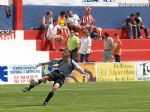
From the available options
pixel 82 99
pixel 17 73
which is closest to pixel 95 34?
pixel 17 73

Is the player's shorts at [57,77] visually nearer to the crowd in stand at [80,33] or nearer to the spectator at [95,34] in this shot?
the crowd in stand at [80,33]

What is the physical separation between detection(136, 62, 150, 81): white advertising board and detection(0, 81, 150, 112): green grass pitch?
5.62 meters

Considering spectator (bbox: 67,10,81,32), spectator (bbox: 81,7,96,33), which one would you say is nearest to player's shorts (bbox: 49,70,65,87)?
spectator (bbox: 67,10,81,32)

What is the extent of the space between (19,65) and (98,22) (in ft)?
35.6

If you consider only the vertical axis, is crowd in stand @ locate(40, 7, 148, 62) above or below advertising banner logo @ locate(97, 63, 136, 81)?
above

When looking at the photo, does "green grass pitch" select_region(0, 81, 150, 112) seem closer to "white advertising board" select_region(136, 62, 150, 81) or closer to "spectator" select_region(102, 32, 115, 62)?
"white advertising board" select_region(136, 62, 150, 81)

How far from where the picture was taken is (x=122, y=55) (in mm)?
40062

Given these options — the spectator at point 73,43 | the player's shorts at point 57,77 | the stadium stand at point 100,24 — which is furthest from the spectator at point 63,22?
the player's shorts at point 57,77

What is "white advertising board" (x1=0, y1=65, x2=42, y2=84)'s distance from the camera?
32250mm

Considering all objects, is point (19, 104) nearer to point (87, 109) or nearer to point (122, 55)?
point (87, 109)

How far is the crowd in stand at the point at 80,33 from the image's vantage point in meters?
36.4

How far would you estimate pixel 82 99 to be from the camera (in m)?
23.3

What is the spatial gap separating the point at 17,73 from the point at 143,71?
6.69 meters

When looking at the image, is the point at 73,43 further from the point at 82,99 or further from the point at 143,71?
the point at 82,99
